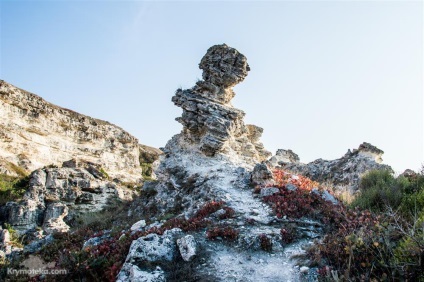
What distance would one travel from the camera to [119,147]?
41.3 metres

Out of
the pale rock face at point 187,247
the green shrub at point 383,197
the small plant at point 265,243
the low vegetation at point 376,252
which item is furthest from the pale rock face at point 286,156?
the pale rock face at point 187,247

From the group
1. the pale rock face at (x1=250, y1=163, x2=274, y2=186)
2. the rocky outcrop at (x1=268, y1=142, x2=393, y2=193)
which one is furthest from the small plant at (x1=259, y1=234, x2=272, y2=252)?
the rocky outcrop at (x1=268, y1=142, x2=393, y2=193)

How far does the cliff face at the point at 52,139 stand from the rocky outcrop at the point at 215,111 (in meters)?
19.3

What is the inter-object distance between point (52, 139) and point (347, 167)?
3091cm

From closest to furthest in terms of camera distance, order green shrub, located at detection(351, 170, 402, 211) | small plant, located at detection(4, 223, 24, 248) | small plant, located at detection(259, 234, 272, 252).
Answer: small plant, located at detection(259, 234, 272, 252) → green shrub, located at detection(351, 170, 402, 211) → small plant, located at detection(4, 223, 24, 248)

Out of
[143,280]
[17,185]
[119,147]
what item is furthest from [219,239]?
[119,147]

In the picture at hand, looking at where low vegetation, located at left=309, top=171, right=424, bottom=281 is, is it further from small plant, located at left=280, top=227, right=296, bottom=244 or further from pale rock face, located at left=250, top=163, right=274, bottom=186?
pale rock face, located at left=250, top=163, right=274, bottom=186

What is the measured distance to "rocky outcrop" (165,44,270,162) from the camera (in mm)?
17312

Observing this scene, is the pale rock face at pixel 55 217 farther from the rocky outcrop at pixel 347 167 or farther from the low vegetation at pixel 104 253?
the rocky outcrop at pixel 347 167

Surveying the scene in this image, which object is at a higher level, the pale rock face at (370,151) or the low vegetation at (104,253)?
the pale rock face at (370,151)

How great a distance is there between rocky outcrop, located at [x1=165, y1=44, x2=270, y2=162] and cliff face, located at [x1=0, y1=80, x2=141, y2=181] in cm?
1934

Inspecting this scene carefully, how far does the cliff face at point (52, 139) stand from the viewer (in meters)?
30.7

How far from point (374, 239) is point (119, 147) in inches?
1529

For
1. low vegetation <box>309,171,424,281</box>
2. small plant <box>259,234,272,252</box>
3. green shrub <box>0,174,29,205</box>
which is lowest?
green shrub <box>0,174,29,205</box>
